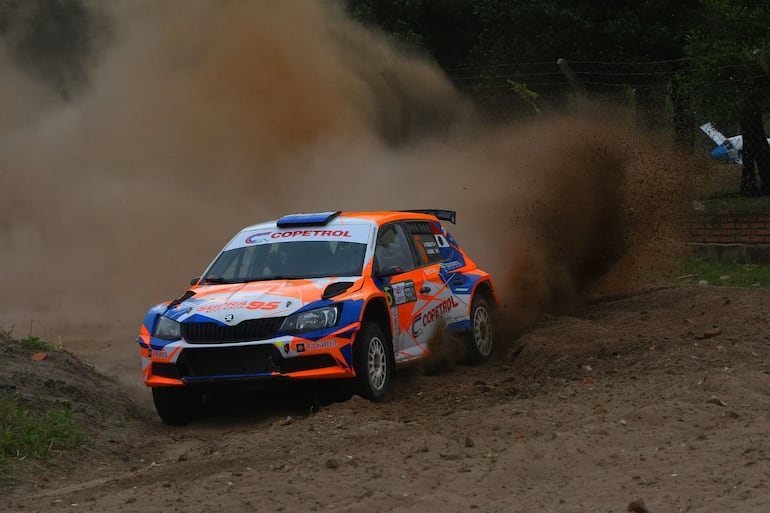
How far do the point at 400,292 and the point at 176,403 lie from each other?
2158mm

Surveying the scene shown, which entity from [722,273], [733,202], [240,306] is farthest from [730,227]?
[240,306]

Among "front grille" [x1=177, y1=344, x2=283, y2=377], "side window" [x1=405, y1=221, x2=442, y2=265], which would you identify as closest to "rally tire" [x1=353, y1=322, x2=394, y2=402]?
"front grille" [x1=177, y1=344, x2=283, y2=377]

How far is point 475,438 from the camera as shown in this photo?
24.7ft

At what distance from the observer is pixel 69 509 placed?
21.0ft

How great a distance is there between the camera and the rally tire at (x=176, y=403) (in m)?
9.34

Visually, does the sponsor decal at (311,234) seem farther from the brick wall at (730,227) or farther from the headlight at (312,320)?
the brick wall at (730,227)

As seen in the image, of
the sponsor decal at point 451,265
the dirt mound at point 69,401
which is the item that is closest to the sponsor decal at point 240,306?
the dirt mound at point 69,401

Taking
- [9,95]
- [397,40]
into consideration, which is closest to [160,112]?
[9,95]

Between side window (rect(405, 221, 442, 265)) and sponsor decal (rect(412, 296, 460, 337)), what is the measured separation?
1.45 feet

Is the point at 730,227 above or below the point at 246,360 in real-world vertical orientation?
above

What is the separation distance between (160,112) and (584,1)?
9076 millimetres

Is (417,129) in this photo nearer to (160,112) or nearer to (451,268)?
(160,112)

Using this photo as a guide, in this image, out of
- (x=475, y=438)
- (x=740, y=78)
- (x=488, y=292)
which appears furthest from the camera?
(x=740, y=78)

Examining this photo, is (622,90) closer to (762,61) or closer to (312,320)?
(762,61)
